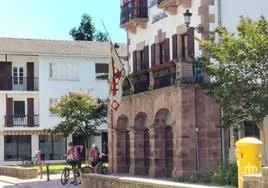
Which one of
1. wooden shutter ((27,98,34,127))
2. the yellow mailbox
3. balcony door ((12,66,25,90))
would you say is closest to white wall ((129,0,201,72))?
the yellow mailbox

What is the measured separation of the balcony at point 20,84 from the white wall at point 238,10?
3187 cm

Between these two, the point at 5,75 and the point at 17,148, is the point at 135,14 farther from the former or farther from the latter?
the point at 17,148

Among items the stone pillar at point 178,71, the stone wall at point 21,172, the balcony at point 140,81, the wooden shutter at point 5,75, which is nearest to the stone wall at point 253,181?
the stone pillar at point 178,71

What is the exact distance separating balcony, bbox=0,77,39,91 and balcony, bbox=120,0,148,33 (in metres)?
24.0

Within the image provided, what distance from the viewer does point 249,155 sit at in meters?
11.7

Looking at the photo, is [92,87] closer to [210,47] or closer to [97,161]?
[97,161]

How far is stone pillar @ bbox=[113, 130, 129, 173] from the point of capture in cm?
3222

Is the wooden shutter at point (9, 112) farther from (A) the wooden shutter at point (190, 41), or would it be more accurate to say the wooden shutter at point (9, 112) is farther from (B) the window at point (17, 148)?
(A) the wooden shutter at point (190, 41)

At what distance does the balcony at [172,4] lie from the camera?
27.6m

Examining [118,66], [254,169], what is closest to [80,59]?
[118,66]

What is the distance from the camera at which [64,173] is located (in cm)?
2762

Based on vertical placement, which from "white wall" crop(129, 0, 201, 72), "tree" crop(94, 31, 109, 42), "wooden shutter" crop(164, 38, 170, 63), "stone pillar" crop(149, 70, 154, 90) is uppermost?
"tree" crop(94, 31, 109, 42)

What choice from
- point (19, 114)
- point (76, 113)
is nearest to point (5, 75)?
point (19, 114)

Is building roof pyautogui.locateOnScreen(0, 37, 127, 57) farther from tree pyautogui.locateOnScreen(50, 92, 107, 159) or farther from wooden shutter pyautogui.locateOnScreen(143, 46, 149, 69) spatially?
wooden shutter pyautogui.locateOnScreen(143, 46, 149, 69)
